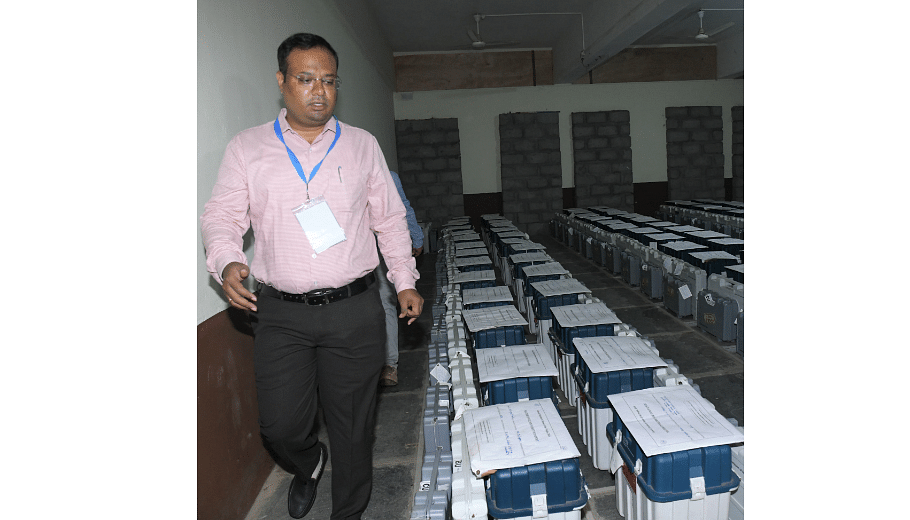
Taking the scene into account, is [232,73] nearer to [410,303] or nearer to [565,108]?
[410,303]

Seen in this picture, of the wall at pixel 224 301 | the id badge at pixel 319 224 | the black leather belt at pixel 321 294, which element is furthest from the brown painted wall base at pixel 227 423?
the id badge at pixel 319 224

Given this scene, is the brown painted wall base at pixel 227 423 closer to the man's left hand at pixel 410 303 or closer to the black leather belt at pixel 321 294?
the black leather belt at pixel 321 294

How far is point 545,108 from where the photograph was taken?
1123cm

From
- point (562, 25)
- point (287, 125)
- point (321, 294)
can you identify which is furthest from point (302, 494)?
point (562, 25)

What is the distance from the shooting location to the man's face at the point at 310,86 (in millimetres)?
1634

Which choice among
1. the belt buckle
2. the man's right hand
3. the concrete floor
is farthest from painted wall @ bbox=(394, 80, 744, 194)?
the man's right hand

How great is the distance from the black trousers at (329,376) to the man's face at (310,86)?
0.58 meters

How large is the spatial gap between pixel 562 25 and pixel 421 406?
8.32 meters

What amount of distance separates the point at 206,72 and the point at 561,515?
1817 millimetres

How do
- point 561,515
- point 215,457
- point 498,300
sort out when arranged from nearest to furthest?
point 561,515 → point 215,457 → point 498,300

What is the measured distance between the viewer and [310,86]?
164 cm

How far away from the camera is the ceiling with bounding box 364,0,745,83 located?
285 inches

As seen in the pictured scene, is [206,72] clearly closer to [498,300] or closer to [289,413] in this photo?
[289,413]

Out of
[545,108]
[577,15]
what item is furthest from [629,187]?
[577,15]
